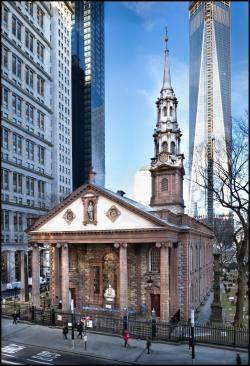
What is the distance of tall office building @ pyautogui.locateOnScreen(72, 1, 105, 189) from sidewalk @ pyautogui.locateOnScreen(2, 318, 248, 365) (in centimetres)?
9242

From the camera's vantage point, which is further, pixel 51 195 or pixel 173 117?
pixel 51 195

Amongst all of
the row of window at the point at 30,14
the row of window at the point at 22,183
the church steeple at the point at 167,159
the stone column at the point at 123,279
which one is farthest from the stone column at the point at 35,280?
the row of window at the point at 30,14

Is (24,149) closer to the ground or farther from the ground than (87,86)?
closer to the ground

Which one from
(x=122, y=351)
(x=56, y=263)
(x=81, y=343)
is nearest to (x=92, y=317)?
(x=81, y=343)

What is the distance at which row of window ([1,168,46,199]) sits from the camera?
59909 mm

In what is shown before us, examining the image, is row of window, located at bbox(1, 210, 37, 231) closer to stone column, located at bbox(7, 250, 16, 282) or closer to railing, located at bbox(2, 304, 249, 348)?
stone column, located at bbox(7, 250, 16, 282)

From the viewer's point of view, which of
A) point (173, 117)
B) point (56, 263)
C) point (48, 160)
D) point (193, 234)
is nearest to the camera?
point (193, 234)

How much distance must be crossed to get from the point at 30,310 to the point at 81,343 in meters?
9.83

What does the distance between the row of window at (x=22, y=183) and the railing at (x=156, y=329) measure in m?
27.5

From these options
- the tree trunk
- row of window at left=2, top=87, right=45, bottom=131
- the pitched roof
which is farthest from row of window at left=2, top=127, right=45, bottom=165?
the tree trunk

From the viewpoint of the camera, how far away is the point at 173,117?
45.4m

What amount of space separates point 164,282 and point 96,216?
9.04 meters

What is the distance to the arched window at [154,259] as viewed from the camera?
3681cm

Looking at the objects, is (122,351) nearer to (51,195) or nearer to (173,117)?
(173,117)
